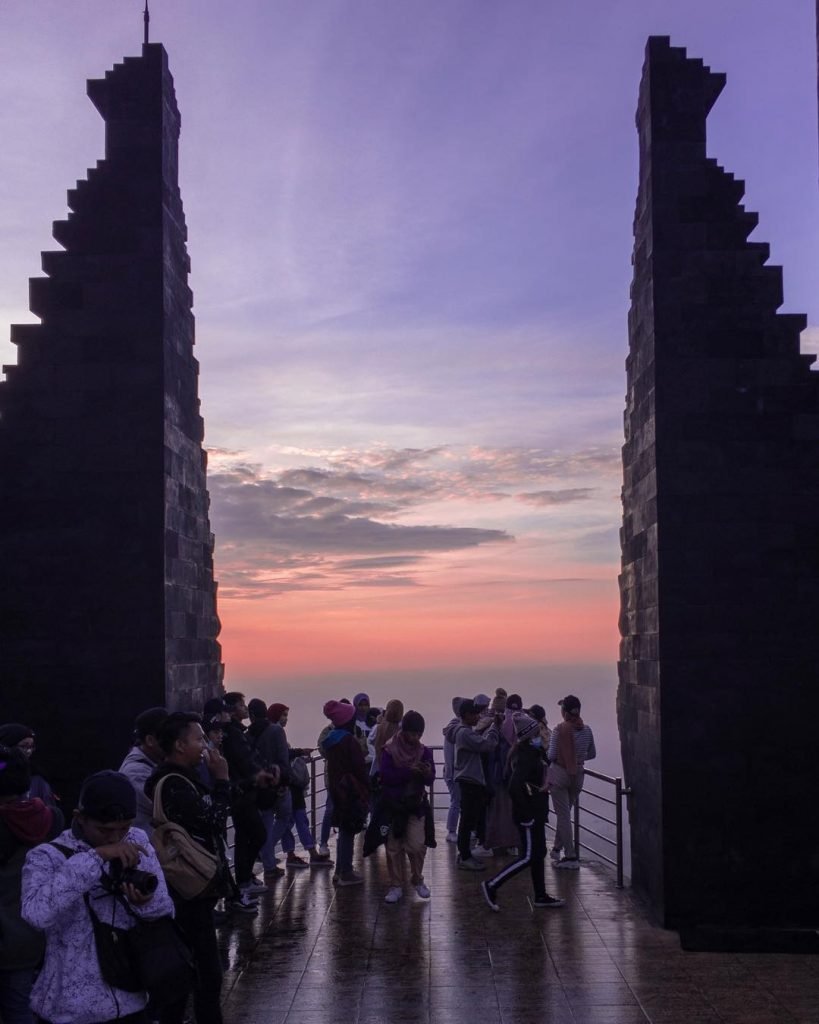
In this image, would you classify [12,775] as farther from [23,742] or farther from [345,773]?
[345,773]

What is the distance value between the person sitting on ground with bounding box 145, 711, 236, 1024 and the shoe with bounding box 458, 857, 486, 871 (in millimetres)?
7267

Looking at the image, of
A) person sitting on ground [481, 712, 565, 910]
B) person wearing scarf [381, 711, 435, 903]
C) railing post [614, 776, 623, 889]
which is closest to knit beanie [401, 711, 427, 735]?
person wearing scarf [381, 711, 435, 903]

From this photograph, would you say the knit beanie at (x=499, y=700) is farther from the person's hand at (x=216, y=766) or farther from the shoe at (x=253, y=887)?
the person's hand at (x=216, y=766)

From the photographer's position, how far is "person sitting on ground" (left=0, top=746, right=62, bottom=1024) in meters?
5.26

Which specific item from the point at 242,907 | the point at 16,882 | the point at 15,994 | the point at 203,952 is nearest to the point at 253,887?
the point at 242,907

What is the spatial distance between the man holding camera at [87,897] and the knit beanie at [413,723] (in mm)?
6972

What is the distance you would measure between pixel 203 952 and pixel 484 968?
11.7 feet

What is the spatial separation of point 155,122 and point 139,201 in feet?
2.80

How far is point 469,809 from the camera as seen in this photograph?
12.7 metres

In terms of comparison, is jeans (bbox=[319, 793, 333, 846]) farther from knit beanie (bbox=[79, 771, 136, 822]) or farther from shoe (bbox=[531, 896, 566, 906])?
knit beanie (bbox=[79, 771, 136, 822])

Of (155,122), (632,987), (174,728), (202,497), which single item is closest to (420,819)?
(632,987)

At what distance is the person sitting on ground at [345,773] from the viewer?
1161 cm

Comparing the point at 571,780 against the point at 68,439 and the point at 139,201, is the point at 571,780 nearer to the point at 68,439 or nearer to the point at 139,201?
the point at 68,439

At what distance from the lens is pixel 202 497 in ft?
45.1
